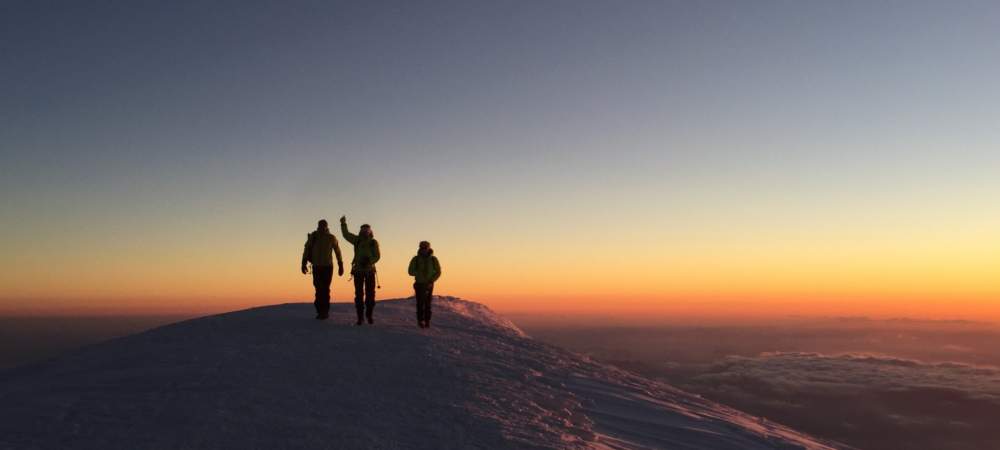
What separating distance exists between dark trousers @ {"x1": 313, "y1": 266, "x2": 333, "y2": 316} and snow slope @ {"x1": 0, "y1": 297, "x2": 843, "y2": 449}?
57cm

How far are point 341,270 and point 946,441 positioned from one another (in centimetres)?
24286

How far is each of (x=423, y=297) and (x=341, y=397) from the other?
23.0ft

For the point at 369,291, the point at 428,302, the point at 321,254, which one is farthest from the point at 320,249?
the point at 428,302

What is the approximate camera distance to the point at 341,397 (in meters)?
9.97

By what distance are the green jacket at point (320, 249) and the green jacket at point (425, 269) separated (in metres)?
2.07

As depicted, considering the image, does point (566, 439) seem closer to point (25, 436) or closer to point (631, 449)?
point (631, 449)

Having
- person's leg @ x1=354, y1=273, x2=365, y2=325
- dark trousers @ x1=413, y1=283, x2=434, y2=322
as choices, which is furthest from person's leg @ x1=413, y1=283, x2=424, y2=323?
person's leg @ x1=354, y1=273, x2=365, y2=325

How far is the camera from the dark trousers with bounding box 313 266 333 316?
53.1 feet

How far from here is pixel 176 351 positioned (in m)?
13.0

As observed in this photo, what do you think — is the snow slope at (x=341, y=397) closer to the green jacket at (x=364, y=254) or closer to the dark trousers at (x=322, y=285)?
the dark trousers at (x=322, y=285)

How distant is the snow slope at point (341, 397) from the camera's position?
832 cm

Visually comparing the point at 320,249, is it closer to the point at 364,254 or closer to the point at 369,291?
the point at 364,254

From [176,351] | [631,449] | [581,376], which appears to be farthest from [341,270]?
[631,449]

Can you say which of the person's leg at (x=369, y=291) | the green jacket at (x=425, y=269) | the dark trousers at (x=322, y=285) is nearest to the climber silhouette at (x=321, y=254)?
the dark trousers at (x=322, y=285)
